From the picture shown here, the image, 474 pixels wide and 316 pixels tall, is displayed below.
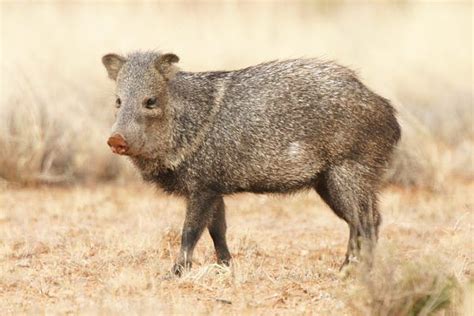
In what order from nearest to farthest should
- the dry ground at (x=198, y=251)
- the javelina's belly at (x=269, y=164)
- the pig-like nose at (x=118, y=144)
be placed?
the dry ground at (x=198, y=251)
the pig-like nose at (x=118, y=144)
the javelina's belly at (x=269, y=164)

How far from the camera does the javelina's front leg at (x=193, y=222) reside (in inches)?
252

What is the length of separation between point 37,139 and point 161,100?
3992 mm

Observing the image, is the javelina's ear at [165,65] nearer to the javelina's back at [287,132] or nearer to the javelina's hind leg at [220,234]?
the javelina's back at [287,132]

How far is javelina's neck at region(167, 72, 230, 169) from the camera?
21.2 ft

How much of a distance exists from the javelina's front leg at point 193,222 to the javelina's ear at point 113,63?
102 cm

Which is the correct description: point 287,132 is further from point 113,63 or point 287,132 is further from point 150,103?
point 113,63

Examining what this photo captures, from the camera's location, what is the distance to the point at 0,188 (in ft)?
32.9

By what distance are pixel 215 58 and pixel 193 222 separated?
7669 millimetres

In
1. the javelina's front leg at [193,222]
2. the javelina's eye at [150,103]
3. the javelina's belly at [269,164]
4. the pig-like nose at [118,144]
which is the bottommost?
the javelina's front leg at [193,222]

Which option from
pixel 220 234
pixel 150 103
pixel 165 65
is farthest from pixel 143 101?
pixel 220 234

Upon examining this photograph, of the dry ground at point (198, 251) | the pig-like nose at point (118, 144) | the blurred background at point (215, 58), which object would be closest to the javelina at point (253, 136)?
the pig-like nose at point (118, 144)

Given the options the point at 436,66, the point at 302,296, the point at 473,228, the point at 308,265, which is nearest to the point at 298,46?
the point at 436,66

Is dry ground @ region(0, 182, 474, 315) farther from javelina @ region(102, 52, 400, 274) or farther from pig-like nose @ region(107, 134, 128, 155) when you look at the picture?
pig-like nose @ region(107, 134, 128, 155)

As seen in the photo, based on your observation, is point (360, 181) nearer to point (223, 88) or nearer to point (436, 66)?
point (223, 88)
